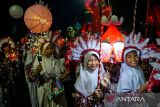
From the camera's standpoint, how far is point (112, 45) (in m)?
9.79

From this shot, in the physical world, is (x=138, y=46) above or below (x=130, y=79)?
above

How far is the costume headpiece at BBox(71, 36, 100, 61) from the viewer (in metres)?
8.04

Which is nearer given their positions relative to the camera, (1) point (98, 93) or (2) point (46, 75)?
(1) point (98, 93)

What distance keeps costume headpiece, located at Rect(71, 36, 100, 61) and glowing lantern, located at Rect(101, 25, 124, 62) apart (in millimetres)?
1452

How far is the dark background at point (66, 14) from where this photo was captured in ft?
53.6

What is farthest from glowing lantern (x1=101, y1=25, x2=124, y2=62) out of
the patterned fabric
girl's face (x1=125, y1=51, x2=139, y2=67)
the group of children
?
Result: the patterned fabric

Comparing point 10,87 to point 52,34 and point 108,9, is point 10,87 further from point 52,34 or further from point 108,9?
point 108,9

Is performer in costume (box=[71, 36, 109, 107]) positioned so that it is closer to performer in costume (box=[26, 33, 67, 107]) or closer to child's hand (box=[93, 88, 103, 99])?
child's hand (box=[93, 88, 103, 99])

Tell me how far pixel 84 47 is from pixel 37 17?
8.40 feet

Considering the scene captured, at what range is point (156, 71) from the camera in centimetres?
759

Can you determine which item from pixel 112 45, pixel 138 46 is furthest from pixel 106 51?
pixel 138 46

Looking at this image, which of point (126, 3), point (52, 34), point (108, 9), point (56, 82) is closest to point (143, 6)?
point (126, 3)

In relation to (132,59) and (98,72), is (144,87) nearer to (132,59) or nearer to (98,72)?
(132,59)

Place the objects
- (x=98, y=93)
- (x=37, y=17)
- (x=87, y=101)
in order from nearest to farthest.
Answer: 1. (x=98, y=93)
2. (x=87, y=101)
3. (x=37, y=17)
